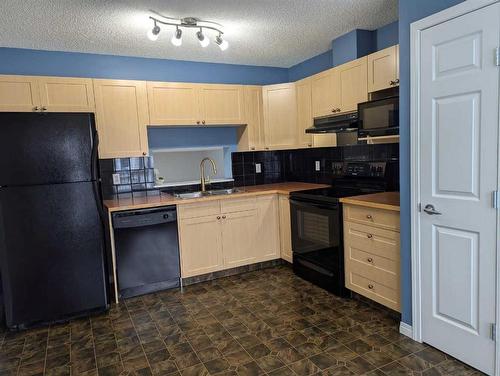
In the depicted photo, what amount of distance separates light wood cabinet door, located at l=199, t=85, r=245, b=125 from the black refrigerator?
4.32ft

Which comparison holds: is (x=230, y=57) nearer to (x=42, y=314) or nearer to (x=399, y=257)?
(x=399, y=257)

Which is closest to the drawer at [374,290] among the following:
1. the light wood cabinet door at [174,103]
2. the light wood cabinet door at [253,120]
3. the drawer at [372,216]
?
the drawer at [372,216]

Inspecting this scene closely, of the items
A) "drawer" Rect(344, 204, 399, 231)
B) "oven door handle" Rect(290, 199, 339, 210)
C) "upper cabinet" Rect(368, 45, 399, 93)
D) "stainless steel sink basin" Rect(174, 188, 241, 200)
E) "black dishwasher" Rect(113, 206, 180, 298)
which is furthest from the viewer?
"stainless steel sink basin" Rect(174, 188, 241, 200)

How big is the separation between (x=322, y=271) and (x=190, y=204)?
1427mm

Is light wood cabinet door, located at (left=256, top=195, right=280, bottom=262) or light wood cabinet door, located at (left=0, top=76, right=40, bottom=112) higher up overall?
light wood cabinet door, located at (left=0, top=76, right=40, bottom=112)

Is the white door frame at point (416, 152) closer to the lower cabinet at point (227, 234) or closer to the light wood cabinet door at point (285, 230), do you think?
the light wood cabinet door at point (285, 230)

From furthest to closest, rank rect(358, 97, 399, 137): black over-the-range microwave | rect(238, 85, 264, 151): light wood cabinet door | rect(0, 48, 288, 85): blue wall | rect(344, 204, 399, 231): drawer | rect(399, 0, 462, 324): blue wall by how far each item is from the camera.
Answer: rect(238, 85, 264, 151): light wood cabinet door < rect(0, 48, 288, 85): blue wall < rect(358, 97, 399, 137): black over-the-range microwave < rect(344, 204, 399, 231): drawer < rect(399, 0, 462, 324): blue wall

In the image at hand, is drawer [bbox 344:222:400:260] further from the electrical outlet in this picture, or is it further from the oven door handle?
the electrical outlet

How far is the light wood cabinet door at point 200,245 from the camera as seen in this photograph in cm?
347

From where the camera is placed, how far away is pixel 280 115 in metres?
4.16

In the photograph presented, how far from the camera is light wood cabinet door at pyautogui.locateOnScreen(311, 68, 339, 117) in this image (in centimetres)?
350

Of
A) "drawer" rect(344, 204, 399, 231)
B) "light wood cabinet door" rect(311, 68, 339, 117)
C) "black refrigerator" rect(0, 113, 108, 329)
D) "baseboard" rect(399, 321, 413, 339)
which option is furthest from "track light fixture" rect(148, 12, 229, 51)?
"baseboard" rect(399, 321, 413, 339)

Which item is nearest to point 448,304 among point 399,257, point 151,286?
point 399,257

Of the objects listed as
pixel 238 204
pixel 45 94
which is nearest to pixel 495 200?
pixel 238 204
